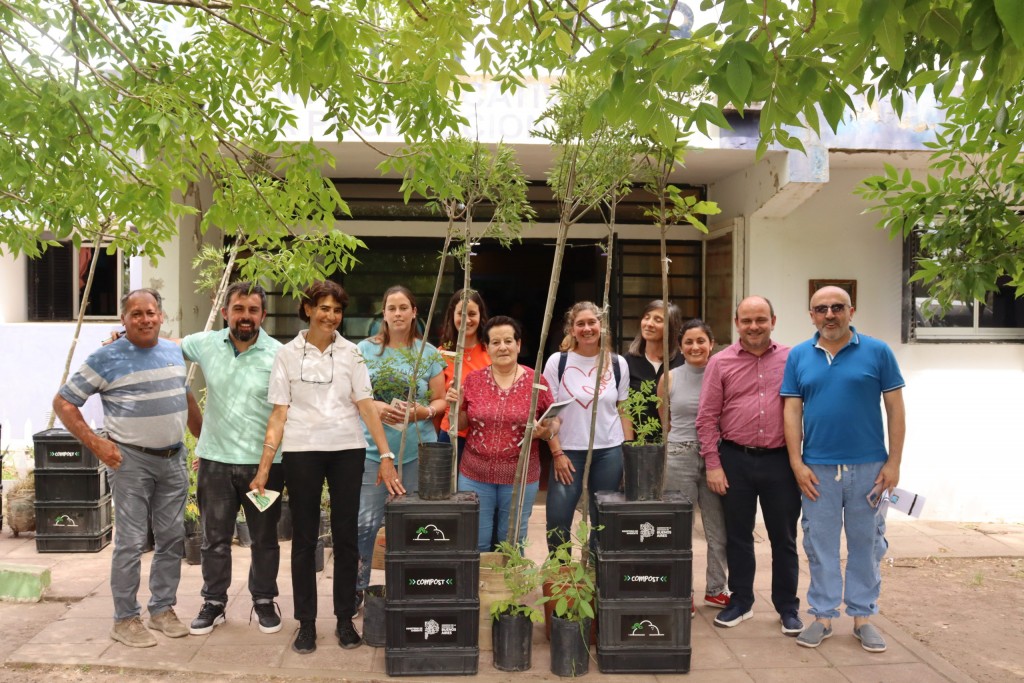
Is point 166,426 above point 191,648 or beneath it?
above

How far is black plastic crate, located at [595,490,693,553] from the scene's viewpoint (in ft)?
15.7

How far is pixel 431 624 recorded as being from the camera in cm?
469

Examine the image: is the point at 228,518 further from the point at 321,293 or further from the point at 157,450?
the point at 321,293

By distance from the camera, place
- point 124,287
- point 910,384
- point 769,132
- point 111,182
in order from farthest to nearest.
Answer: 1. point 124,287
2. point 910,384
3. point 111,182
4. point 769,132

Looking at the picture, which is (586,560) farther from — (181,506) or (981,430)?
(981,430)

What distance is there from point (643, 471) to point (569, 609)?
0.83 metres

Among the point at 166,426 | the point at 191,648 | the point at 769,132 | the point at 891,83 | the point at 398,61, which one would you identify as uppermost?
the point at 398,61

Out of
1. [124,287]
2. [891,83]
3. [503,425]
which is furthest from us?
[124,287]

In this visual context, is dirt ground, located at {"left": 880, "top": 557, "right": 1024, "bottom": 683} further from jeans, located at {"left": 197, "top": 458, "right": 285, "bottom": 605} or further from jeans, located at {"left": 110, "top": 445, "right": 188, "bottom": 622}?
jeans, located at {"left": 110, "top": 445, "right": 188, "bottom": 622}

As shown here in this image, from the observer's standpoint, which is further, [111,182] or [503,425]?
[503,425]

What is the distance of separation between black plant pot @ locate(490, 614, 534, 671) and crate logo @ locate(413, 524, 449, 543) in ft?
1.75

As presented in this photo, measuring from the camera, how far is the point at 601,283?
10.4 metres

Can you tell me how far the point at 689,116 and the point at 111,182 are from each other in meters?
2.92

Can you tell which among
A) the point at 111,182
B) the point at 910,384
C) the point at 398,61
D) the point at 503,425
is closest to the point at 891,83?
the point at 398,61
